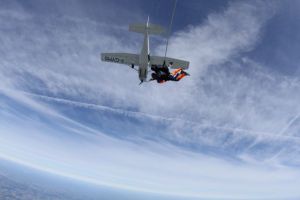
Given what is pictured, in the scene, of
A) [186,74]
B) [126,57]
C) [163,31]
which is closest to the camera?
[163,31]

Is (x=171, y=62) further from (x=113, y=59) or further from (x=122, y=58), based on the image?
(x=113, y=59)

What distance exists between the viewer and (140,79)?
35719 millimetres

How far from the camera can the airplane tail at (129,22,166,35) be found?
3153cm

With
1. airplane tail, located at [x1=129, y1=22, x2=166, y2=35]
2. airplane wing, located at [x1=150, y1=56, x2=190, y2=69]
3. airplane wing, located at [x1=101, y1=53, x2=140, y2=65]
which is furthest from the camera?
airplane wing, located at [x1=101, y1=53, x2=140, y2=65]

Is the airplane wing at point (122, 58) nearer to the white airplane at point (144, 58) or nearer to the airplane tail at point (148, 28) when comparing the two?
the white airplane at point (144, 58)

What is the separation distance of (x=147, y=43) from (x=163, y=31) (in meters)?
3.07

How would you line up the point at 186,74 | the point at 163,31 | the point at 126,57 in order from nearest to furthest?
1. the point at 163,31
2. the point at 186,74
3. the point at 126,57

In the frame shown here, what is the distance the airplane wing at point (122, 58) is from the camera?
3784cm

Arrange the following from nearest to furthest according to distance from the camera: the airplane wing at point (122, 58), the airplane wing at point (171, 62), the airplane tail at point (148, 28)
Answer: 1. the airplane tail at point (148, 28)
2. the airplane wing at point (171, 62)
3. the airplane wing at point (122, 58)

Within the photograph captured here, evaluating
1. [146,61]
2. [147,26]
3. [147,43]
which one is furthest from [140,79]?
[147,26]

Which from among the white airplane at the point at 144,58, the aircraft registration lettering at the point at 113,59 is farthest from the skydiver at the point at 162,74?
the aircraft registration lettering at the point at 113,59

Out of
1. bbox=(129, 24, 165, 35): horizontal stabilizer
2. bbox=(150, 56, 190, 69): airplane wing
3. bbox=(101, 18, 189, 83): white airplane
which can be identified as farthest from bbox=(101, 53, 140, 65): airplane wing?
bbox=(129, 24, 165, 35): horizontal stabilizer

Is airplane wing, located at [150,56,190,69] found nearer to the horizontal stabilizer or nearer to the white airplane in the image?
the white airplane

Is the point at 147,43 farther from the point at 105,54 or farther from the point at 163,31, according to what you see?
the point at 105,54
